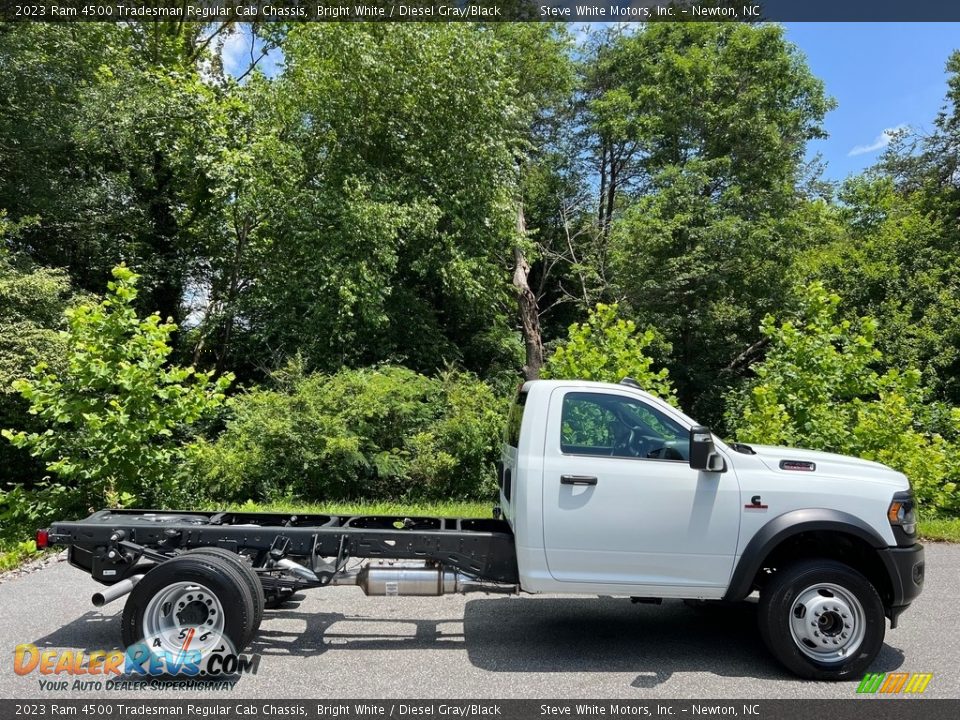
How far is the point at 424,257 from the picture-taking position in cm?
1689

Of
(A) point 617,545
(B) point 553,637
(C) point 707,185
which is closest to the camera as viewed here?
(A) point 617,545

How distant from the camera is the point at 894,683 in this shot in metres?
4.93

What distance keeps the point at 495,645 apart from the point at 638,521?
153cm

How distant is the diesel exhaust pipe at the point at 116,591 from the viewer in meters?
4.86

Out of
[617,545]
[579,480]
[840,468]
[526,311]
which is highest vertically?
A: [526,311]

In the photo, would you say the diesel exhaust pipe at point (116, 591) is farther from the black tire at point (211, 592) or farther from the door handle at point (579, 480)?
the door handle at point (579, 480)

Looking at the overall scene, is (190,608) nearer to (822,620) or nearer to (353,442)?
(822,620)

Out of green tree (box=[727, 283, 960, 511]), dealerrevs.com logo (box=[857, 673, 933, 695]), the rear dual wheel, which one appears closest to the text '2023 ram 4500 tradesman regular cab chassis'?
the rear dual wheel

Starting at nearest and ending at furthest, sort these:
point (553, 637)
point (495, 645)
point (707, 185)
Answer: point (495, 645) → point (553, 637) → point (707, 185)

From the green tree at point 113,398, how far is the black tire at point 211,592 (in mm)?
4748

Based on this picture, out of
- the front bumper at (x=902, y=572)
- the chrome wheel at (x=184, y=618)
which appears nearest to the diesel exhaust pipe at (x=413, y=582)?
the chrome wheel at (x=184, y=618)

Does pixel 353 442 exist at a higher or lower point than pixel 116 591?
higher

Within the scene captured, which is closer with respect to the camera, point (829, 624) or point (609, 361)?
point (829, 624)

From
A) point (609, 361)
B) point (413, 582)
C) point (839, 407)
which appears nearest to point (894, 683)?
point (413, 582)
